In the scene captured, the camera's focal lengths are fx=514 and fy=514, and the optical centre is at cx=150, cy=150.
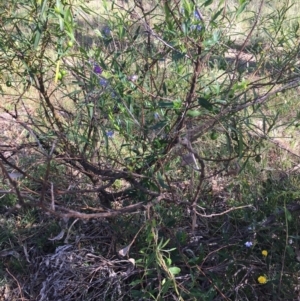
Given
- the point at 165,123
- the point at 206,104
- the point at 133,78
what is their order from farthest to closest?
the point at 133,78 < the point at 165,123 < the point at 206,104

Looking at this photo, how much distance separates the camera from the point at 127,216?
256cm

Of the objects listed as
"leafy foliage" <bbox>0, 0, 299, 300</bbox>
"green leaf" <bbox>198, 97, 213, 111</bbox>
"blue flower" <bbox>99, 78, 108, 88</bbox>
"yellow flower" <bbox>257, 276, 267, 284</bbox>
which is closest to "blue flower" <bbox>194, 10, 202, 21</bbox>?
"leafy foliage" <bbox>0, 0, 299, 300</bbox>

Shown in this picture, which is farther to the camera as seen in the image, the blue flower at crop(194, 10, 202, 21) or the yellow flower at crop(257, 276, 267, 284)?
the yellow flower at crop(257, 276, 267, 284)

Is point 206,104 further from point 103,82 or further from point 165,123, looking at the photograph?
point 103,82

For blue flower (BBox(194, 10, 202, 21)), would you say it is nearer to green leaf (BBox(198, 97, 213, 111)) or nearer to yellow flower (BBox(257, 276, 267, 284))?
green leaf (BBox(198, 97, 213, 111))

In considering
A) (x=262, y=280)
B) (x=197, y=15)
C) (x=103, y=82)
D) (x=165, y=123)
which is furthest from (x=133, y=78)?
(x=262, y=280)

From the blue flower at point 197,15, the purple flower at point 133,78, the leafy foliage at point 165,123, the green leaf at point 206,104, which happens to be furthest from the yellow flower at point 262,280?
the blue flower at point 197,15

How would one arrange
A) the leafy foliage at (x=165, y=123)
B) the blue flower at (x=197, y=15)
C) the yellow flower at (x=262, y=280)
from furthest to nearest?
the yellow flower at (x=262, y=280), the leafy foliage at (x=165, y=123), the blue flower at (x=197, y=15)

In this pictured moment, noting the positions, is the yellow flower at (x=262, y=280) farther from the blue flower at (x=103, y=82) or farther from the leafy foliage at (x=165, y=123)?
the blue flower at (x=103, y=82)

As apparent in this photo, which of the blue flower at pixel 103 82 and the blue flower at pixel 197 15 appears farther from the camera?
the blue flower at pixel 103 82

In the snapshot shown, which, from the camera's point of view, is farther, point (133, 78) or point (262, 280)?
point (262, 280)

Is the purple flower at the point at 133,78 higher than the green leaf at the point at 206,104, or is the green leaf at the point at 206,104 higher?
the purple flower at the point at 133,78

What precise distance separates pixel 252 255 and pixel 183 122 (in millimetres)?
787

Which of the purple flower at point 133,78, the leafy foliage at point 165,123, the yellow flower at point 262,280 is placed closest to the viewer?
the leafy foliage at point 165,123
